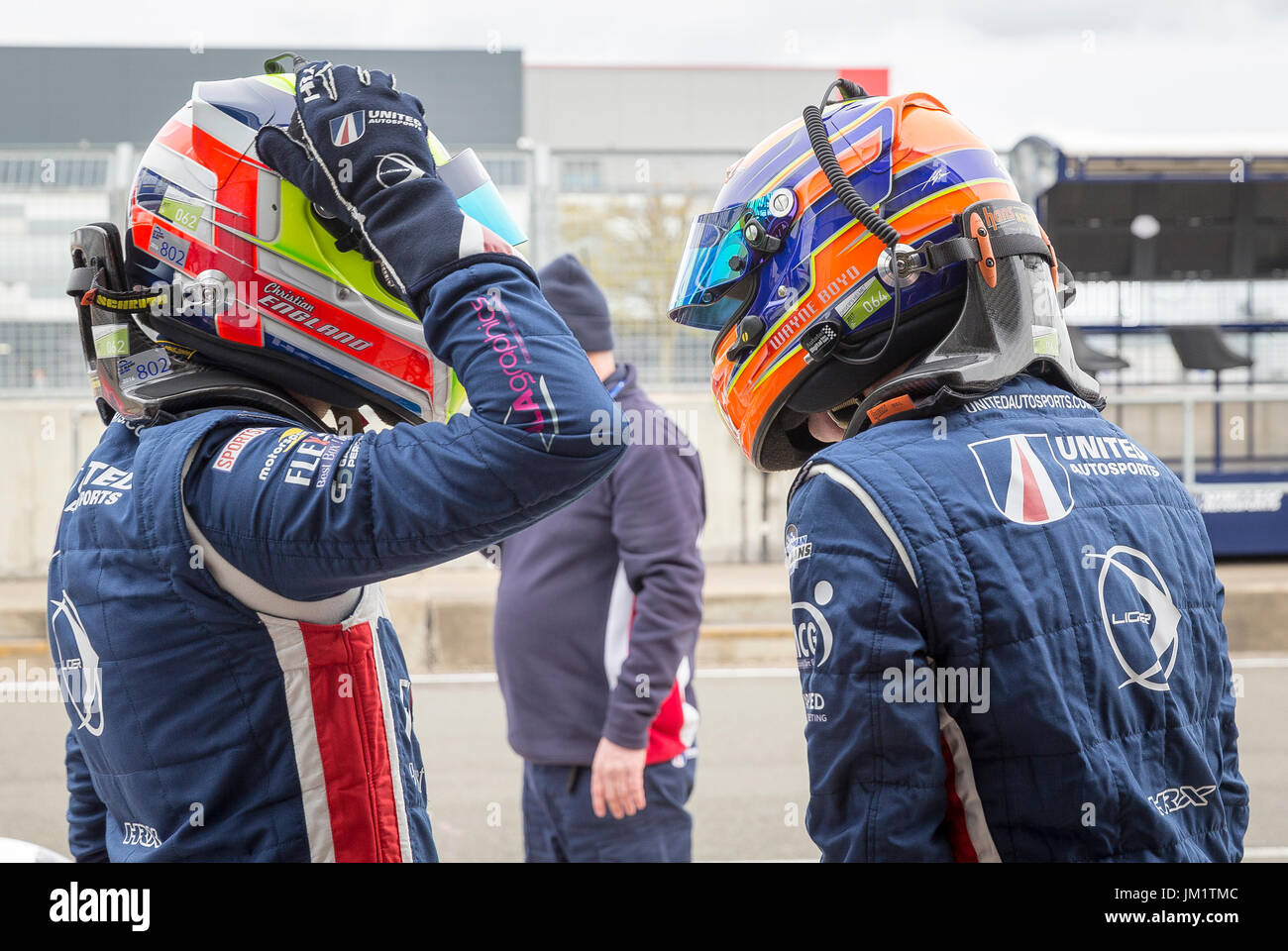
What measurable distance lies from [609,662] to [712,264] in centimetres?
170

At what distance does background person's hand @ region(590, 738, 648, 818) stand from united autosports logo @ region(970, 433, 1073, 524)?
1946mm

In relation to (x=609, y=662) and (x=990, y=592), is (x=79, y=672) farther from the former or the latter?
(x=609, y=662)

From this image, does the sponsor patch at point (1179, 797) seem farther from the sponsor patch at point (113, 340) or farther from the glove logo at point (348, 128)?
the sponsor patch at point (113, 340)

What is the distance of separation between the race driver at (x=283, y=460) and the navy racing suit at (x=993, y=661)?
1.17 feet

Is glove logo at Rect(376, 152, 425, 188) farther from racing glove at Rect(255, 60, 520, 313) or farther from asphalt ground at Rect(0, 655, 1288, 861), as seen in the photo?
asphalt ground at Rect(0, 655, 1288, 861)

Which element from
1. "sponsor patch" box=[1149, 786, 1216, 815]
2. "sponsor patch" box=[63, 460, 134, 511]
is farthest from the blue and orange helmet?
"sponsor patch" box=[63, 460, 134, 511]

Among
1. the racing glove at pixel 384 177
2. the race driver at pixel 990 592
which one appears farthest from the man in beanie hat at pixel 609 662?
the racing glove at pixel 384 177

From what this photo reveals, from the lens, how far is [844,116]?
1.95m

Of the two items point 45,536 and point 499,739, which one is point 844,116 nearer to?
point 499,739

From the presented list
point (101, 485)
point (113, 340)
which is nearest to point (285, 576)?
point (101, 485)

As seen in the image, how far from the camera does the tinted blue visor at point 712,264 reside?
2.01m

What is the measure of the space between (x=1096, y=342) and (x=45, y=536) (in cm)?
927

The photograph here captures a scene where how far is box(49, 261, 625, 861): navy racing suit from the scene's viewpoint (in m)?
1.45

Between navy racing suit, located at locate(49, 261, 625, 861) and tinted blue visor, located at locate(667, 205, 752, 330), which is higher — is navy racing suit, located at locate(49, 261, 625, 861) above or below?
below
